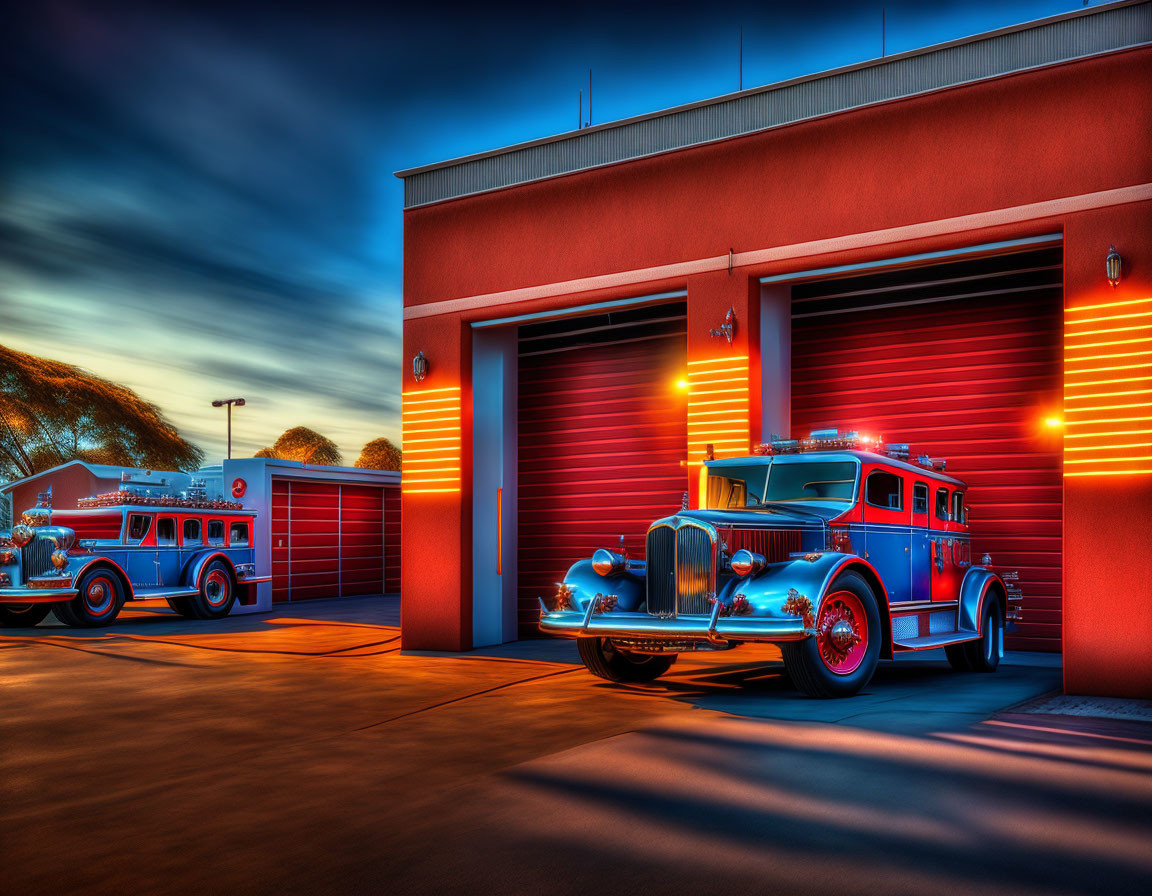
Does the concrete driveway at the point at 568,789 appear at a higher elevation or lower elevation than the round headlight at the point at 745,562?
lower

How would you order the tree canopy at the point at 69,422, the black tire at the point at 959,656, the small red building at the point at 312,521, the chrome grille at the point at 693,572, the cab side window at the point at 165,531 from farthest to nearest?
the tree canopy at the point at 69,422 → the small red building at the point at 312,521 → the cab side window at the point at 165,531 → the black tire at the point at 959,656 → the chrome grille at the point at 693,572

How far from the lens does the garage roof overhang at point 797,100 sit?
Result: 8422 mm

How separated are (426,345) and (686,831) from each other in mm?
8804

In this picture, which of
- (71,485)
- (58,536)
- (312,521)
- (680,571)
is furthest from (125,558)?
(71,485)

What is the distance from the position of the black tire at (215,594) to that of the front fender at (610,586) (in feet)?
38.4

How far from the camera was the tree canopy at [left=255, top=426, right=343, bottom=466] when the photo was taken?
76.1 meters

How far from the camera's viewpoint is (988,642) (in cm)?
946

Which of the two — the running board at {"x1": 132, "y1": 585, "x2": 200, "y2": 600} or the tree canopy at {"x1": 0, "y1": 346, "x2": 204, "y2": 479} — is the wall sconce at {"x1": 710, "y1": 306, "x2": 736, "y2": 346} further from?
the tree canopy at {"x1": 0, "y1": 346, "x2": 204, "y2": 479}

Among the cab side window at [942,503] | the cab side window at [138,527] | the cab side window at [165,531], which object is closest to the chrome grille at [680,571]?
the cab side window at [942,503]

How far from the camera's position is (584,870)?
143 inches


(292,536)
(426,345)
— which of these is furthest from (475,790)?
(292,536)

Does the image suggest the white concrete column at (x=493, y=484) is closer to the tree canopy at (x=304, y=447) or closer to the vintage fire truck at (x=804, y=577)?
the vintage fire truck at (x=804, y=577)

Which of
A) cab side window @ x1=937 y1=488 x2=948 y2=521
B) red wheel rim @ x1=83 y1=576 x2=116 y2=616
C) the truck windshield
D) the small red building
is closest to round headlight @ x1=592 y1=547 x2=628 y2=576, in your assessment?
the truck windshield

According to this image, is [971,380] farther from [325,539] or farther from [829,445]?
[325,539]
